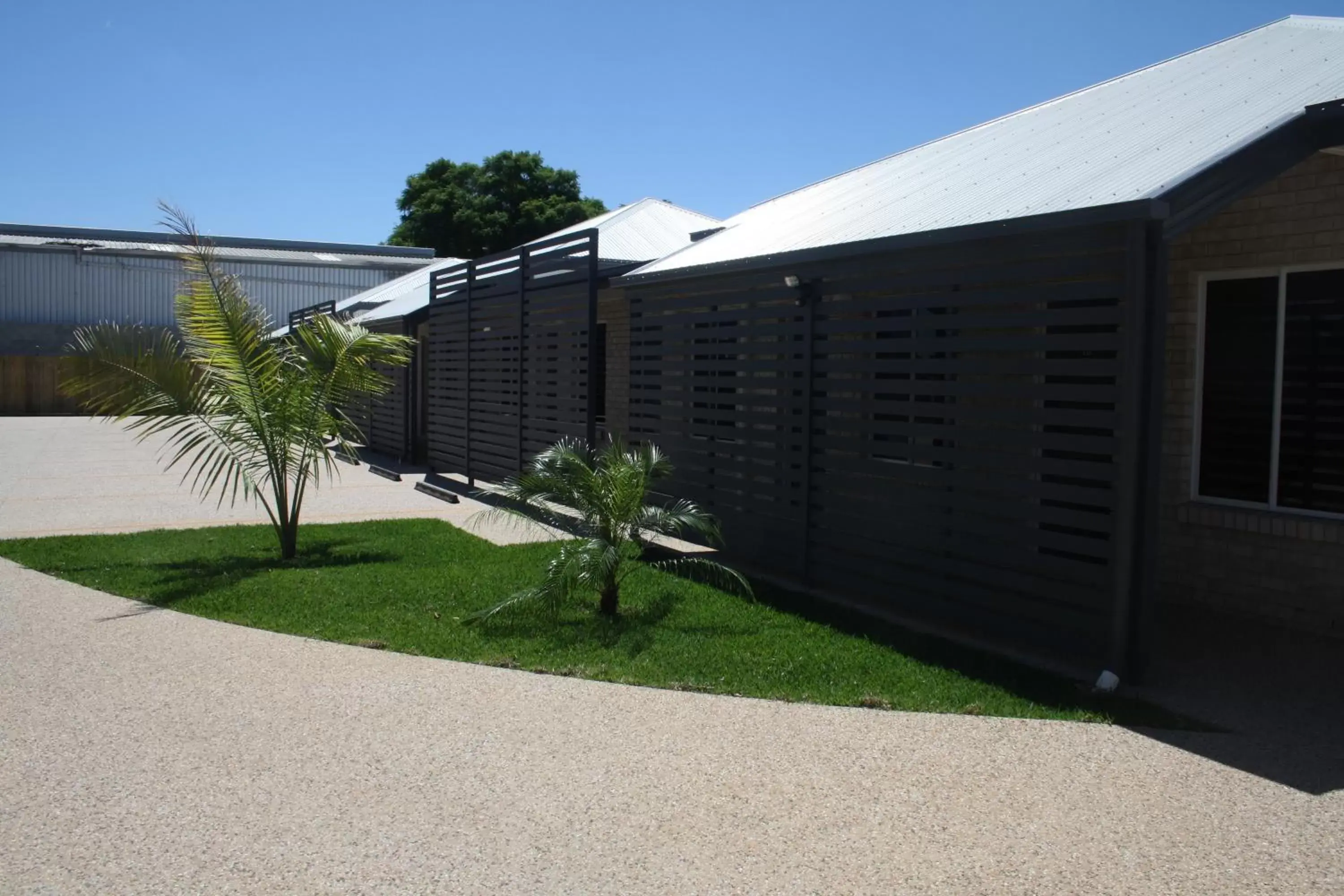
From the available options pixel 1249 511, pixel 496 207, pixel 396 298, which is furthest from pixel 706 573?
pixel 496 207

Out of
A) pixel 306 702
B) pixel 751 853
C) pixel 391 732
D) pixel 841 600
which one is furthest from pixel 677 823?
pixel 841 600

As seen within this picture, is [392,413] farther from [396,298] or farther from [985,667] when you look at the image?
[985,667]

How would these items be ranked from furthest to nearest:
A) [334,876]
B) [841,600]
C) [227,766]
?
[841,600] → [227,766] → [334,876]

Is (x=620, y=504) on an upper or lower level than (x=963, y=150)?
lower

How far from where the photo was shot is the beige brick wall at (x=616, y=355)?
15.6 meters

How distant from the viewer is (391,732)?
224 inches

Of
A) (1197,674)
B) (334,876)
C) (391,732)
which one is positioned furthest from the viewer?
(1197,674)

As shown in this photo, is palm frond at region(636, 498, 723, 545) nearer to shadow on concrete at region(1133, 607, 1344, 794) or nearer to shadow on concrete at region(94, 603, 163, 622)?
shadow on concrete at region(1133, 607, 1344, 794)

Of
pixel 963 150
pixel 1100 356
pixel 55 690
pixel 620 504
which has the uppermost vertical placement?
pixel 963 150

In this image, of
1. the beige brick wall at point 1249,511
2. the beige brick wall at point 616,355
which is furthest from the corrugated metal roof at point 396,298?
the beige brick wall at point 1249,511

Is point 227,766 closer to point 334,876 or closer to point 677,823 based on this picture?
point 334,876

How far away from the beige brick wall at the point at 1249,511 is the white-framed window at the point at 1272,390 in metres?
0.10

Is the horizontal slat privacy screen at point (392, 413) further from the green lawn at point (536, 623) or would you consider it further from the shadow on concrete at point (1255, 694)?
the shadow on concrete at point (1255, 694)

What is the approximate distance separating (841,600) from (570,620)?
2.25 meters
